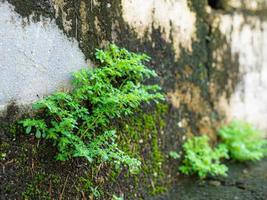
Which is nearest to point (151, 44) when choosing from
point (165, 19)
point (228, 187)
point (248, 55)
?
point (165, 19)

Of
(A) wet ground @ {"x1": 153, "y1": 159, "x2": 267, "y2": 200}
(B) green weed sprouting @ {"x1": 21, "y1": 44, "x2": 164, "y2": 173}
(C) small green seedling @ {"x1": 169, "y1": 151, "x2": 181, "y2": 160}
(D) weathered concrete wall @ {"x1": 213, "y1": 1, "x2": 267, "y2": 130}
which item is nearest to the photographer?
(B) green weed sprouting @ {"x1": 21, "y1": 44, "x2": 164, "y2": 173}

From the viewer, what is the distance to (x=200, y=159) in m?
3.57

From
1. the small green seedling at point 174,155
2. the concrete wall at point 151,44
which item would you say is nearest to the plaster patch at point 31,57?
the concrete wall at point 151,44

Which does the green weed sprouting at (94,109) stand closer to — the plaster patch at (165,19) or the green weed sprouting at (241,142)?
the plaster patch at (165,19)

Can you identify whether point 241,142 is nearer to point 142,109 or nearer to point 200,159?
point 200,159

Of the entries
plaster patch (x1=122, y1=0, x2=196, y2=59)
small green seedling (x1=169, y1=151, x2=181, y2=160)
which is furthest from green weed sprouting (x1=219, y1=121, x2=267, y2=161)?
plaster patch (x1=122, y1=0, x2=196, y2=59)

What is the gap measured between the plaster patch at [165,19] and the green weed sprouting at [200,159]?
827mm

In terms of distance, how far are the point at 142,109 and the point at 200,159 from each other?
818mm

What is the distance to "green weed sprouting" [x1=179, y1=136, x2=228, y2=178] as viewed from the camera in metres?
3.48

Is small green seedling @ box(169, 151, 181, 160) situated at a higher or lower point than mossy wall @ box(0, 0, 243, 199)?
lower

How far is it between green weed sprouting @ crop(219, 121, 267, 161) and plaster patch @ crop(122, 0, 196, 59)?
3.33ft

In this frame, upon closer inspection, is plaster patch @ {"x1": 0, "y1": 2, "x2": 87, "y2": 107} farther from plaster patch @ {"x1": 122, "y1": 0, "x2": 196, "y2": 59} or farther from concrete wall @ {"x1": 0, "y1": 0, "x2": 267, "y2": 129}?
plaster patch @ {"x1": 122, "y1": 0, "x2": 196, "y2": 59}

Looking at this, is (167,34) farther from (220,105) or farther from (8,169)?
(8,169)

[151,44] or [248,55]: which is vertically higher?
[151,44]
